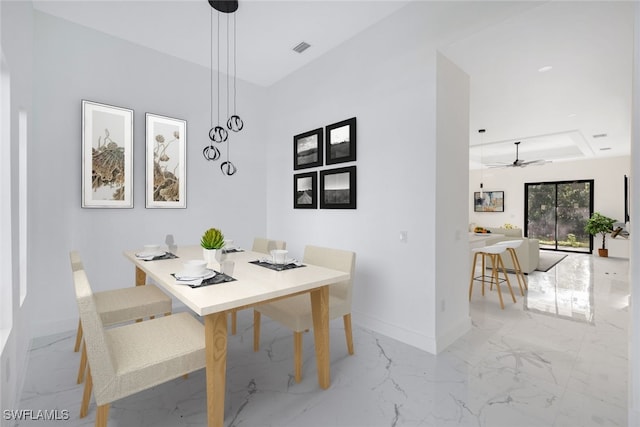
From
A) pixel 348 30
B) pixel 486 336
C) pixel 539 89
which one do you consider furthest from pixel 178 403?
pixel 539 89

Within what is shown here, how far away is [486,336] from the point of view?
2.69 m

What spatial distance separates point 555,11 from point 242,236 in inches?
145

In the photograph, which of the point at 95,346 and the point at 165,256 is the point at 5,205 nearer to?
the point at 165,256

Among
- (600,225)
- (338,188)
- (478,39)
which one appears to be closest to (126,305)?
(338,188)

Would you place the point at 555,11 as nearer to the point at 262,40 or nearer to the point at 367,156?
the point at 367,156

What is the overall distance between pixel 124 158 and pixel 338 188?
2203mm

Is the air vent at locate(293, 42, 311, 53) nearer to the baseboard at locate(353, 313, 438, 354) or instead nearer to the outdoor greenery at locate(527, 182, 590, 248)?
the baseboard at locate(353, 313, 438, 354)

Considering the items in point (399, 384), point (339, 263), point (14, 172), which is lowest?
point (399, 384)

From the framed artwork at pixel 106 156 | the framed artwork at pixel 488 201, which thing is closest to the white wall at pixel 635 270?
the framed artwork at pixel 106 156

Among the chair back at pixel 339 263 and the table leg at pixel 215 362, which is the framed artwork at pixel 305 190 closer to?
the chair back at pixel 339 263

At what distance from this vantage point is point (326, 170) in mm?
3297

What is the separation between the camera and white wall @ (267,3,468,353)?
242 cm

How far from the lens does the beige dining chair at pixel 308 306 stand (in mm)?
1930

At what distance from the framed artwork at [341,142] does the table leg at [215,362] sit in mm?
2088
